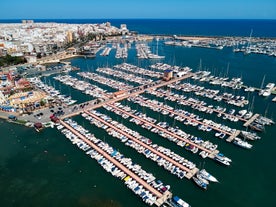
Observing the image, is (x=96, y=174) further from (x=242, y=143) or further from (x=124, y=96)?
(x=124, y=96)

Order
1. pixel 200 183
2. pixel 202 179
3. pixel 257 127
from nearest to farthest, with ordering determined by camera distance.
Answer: pixel 200 183, pixel 202 179, pixel 257 127

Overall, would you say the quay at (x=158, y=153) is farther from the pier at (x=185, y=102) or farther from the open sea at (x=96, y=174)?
the pier at (x=185, y=102)

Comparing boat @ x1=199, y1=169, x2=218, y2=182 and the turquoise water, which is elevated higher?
boat @ x1=199, y1=169, x2=218, y2=182

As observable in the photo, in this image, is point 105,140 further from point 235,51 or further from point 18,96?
point 235,51

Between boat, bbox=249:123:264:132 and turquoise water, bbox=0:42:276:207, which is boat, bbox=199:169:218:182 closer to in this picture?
turquoise water, bbox=0:42:276:207

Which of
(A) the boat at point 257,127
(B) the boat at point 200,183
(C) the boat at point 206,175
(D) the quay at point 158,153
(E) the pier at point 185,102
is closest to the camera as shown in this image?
(B) the boat at point 200,183

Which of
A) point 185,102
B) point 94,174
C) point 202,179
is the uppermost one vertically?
point 185,102

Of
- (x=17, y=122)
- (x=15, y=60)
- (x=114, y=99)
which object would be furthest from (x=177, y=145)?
(x=15, y=60)

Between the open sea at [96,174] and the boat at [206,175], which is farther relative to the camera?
the boat at [206,175]

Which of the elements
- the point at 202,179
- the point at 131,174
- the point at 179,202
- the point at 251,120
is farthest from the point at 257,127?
the point at 131,174

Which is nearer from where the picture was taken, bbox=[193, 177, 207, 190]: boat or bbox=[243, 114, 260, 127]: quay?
bbox=[193, 177, 207, 190]: boat

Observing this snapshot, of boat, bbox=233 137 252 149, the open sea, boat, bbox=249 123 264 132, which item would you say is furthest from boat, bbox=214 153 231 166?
boat, bbox=249 123 264 132

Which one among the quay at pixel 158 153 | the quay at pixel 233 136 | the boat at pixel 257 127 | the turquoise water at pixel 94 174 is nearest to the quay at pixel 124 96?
the turquoise water at pixel 94 174
